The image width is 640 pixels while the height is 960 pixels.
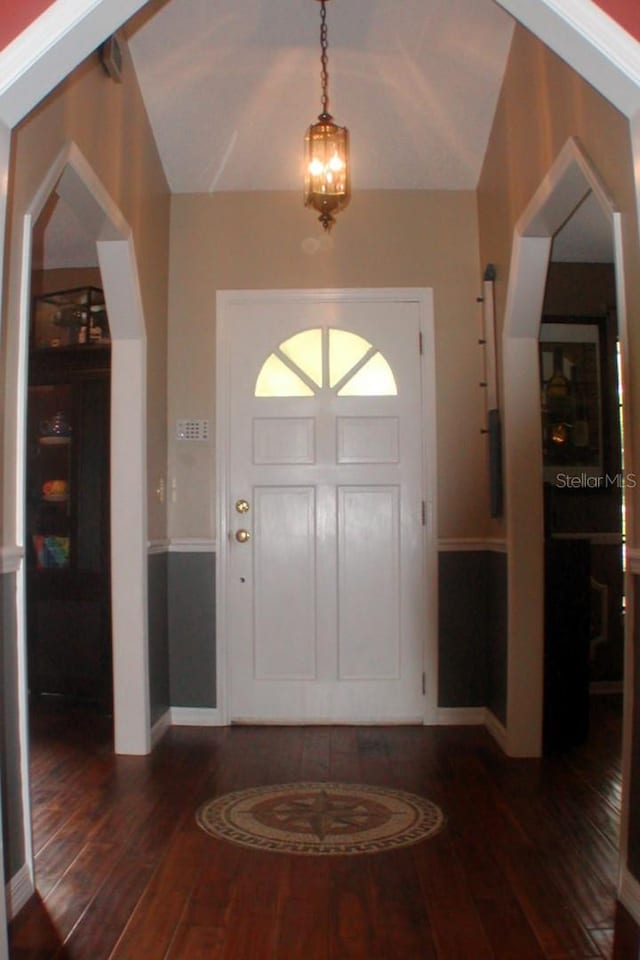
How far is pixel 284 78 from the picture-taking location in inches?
167

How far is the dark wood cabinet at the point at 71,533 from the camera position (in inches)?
200

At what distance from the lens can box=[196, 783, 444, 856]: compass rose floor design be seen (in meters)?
2.93

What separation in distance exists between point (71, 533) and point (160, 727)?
4.23ft

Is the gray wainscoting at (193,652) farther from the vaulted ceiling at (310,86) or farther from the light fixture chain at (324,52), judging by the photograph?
the light fixture chain at (324,52)

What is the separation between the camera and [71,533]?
5.18 meters

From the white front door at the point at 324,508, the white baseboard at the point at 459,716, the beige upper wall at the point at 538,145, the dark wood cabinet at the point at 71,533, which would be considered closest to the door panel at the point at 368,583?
the white front door at the point at 324,508

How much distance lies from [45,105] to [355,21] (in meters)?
1.65

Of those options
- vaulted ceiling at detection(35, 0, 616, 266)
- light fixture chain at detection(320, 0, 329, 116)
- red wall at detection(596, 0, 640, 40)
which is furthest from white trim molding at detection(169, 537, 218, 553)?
red wall at detection(596, 0, 640, 40)

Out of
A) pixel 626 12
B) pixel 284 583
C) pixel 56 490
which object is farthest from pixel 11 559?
pixel 56 490

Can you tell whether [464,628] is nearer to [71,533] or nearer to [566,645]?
[566,645]

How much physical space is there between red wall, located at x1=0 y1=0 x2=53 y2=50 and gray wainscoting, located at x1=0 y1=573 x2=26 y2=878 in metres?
1.25

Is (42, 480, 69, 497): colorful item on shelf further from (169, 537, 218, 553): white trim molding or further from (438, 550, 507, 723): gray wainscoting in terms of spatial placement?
(438, 550, 507, 723): gray wainscoting

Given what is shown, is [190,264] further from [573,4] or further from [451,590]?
[573,4]

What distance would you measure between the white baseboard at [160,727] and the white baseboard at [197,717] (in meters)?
0.05
